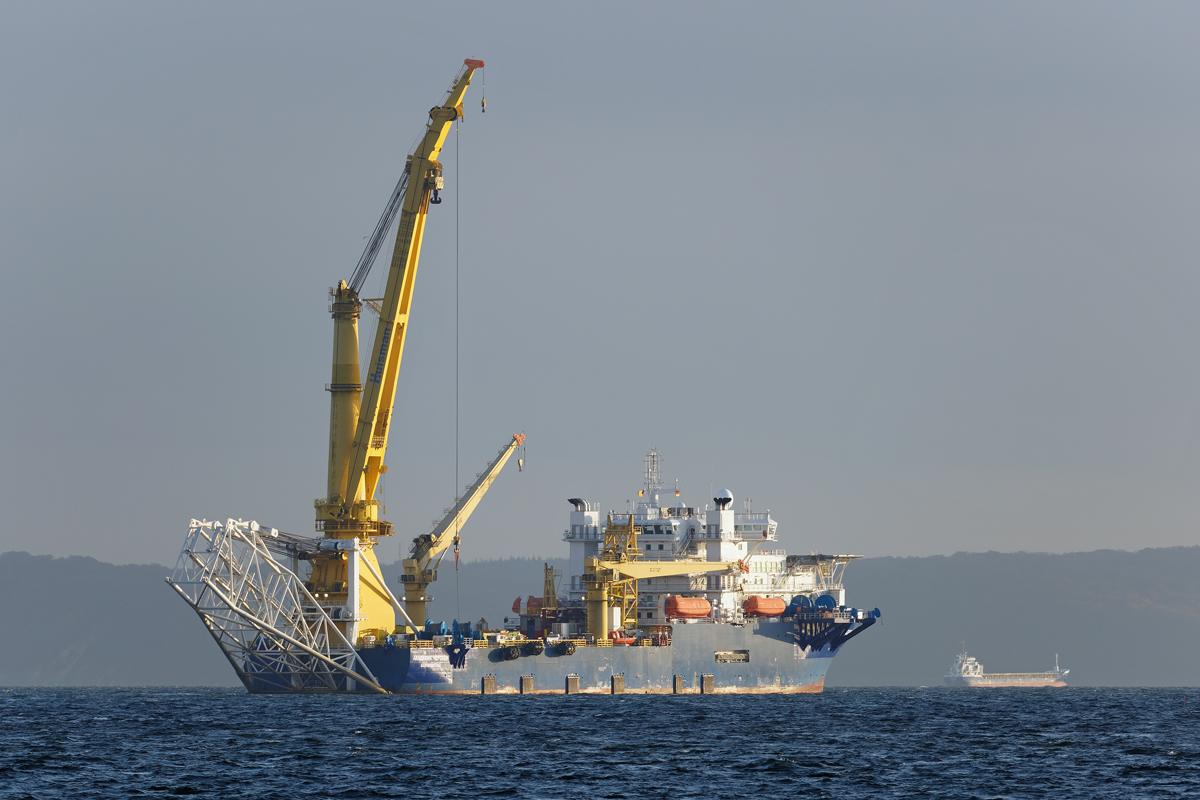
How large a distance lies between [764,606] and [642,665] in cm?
908

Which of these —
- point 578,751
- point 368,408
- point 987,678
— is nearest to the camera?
point 578,751

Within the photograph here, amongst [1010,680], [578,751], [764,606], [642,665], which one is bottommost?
[578,751]

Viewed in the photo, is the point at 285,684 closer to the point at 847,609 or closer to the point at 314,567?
the point at 314,567

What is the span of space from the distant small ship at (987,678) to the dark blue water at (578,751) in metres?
93.7

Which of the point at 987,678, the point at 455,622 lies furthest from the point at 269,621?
the point at 987,678

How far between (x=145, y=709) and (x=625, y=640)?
27.1m

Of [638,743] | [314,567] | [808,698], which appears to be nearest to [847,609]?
[808,698]

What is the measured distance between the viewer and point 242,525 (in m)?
80.6

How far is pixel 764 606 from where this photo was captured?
9412 centimetres

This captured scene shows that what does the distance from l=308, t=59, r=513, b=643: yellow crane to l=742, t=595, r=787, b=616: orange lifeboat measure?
21.4 m

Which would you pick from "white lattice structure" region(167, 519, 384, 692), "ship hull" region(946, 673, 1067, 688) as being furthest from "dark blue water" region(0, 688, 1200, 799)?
"ship hull" region(946, 673, 1067, 688)

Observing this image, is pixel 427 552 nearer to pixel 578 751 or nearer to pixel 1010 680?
pixel 578 751

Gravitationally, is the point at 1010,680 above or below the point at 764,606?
below

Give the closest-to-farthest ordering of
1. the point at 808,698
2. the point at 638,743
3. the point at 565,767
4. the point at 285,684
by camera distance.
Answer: the point at 565,767
the point at 638,743
the point at 285,684
the point at 808,698
